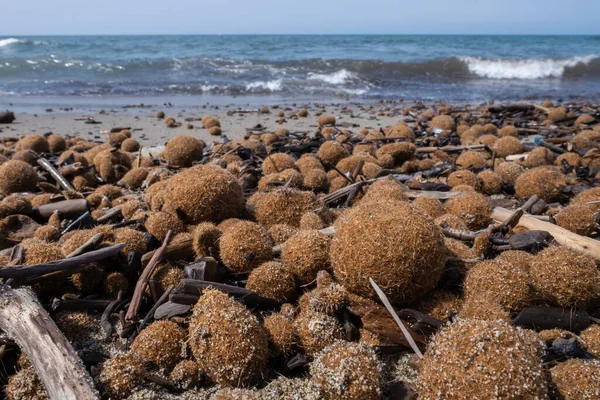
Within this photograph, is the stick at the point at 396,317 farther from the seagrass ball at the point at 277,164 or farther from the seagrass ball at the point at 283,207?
the seagrass ball at the point at 277,164

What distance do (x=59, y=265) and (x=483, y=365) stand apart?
10.2 ft

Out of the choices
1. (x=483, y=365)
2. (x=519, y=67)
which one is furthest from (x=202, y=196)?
(x=519, y=67)

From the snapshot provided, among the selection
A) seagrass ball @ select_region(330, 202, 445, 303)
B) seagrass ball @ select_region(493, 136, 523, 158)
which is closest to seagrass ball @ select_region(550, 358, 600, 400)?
seagrass ball @ select_region(330, 202, 445, 303)

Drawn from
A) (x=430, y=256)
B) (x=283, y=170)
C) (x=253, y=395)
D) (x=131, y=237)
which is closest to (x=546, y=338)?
(x=430, y=256)

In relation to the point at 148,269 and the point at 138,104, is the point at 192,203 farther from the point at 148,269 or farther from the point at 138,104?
the point at 138,104

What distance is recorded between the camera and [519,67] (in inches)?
1312

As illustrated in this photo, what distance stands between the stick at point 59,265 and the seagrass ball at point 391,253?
191 centimetres

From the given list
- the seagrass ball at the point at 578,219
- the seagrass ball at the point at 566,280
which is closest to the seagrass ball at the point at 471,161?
the seagrass ball at the point at 578,219

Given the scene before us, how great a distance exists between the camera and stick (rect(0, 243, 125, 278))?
3330 mm

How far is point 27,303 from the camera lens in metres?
3.03

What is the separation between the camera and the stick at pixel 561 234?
4.07m

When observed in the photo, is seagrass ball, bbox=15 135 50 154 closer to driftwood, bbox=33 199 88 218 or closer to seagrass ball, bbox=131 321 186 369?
driftwood, bbox=33 199 88 218

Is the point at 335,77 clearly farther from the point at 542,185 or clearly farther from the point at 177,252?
the point at 177,252

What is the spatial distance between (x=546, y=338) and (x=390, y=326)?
99 cm
